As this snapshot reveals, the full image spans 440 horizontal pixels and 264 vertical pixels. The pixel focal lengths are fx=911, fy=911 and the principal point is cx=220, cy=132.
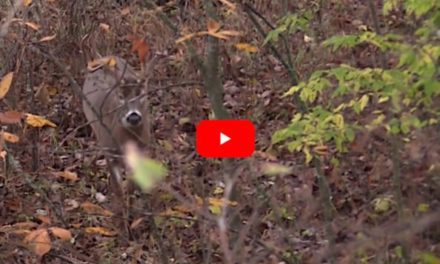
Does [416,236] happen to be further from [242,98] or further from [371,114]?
[242,98]

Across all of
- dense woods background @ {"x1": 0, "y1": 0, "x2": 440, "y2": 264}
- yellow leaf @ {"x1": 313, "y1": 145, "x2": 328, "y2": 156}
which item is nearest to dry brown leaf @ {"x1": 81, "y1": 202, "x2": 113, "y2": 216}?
dense woods background @ {"x1": 0, "y1": 0, "x2": 440, "y2": 264}

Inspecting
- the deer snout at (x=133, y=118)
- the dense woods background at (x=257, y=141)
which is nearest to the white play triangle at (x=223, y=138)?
the dense woods background at (x=257, y=141)

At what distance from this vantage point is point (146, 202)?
4.39 meters

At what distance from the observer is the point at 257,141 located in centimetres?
774

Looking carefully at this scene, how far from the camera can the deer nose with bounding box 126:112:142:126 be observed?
7715mm

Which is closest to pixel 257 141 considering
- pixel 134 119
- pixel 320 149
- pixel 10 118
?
pixel 134 119

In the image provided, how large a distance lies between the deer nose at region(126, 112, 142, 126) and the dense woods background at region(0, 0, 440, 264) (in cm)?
25

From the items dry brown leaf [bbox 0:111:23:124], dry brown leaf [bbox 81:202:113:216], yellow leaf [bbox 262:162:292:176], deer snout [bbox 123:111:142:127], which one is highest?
deer snout [bbox 123:111:142:127]

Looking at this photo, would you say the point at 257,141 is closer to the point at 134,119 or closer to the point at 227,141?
the point at 134,119

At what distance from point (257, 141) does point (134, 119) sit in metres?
1.06

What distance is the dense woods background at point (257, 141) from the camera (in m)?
3.82

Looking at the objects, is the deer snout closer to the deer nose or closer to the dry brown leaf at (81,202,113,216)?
the deer nose

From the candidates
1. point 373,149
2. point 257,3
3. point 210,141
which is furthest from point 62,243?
point 257,3

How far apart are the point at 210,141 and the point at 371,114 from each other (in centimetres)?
105
